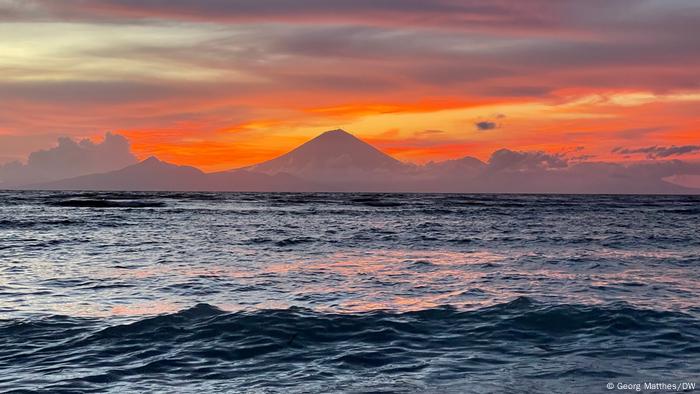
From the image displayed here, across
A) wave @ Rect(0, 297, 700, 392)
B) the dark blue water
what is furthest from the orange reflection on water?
wave @ Rect(0, 297, 700, 392)

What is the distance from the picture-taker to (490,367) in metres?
10.2

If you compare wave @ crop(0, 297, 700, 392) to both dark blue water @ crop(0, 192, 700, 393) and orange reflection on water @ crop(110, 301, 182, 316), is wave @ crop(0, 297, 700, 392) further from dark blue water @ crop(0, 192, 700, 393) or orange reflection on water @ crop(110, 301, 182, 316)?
orange reflection on water @ crop(110, 301, 182, 316)

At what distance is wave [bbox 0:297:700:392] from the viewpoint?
9.82 m

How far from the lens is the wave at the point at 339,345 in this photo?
9.82 m

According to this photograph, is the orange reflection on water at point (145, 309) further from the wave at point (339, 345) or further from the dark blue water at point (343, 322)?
the wave at point (339, 345)

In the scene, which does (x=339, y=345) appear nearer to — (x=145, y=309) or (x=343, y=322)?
(x=343, y=322)

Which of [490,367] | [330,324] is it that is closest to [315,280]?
[330,324]

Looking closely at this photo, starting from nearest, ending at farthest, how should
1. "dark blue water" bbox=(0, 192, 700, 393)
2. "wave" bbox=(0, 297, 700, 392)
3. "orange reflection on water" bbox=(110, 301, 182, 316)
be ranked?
1. "dark blue water" bbox=(0, 192, 700, 393)
2. "wave" bbox=(0, 297, 700, 392)
3. "orange reflection on water" bbox=(110, 301, 182, 316)

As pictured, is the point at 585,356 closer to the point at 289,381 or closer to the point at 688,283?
the point at 289,381

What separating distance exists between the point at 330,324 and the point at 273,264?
11422 millimetres

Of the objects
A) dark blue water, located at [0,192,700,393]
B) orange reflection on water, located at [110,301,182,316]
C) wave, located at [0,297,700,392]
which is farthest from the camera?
orange reflection on water, located at [110,301,182,316]

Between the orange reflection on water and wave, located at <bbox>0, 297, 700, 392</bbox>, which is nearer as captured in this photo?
wave, located at <bbox>0, 297, 700, 392</bbox>

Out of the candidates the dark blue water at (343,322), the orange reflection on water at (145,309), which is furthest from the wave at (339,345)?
the orange reflection on water at (145,309)

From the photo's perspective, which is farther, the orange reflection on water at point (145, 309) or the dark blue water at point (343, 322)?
the orange reflection on water at point (145, 309)
